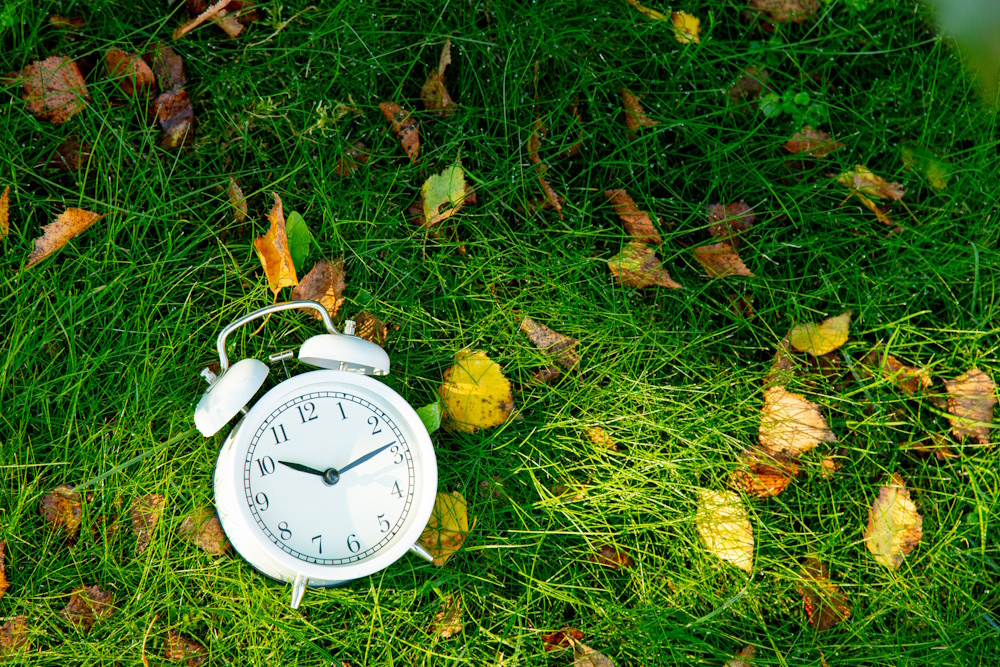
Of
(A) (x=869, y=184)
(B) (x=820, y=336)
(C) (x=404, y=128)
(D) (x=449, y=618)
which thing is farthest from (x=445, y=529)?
(A) (x=869, y=184)

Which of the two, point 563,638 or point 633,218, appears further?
point 633,218

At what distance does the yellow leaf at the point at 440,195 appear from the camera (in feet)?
8.31

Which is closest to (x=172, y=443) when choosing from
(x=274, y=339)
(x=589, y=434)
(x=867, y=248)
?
(x=274, y=339)

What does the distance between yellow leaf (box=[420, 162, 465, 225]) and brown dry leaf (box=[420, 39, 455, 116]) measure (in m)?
0.21

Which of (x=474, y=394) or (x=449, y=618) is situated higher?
(x=474, y=394)

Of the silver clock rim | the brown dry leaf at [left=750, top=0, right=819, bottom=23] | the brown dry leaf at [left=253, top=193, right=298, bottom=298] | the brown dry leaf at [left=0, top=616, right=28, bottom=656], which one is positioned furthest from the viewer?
the brown dry leaf at [left=750, top=0, right=819, bottom=23]

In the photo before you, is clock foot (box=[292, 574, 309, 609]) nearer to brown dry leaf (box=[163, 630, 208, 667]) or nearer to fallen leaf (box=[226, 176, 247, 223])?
brown dry leaf (box=[163, 630, 208, 667])

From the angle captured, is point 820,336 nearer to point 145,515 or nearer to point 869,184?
point 869,184

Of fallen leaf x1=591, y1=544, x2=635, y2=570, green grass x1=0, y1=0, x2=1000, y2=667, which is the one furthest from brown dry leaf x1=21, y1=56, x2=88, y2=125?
fallen leaf x1=591, y1=544, x2=635, y2=570

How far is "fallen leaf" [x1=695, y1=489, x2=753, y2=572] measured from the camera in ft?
8.38

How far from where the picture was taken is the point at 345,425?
7.28 ft

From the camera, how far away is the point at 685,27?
270cm

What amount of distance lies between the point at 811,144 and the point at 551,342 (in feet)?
3.74

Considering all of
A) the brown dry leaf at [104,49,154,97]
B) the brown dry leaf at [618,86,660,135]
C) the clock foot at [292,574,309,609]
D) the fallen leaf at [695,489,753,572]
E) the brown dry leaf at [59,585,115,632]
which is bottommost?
the brown dry leaf at [59,585,115,632]
